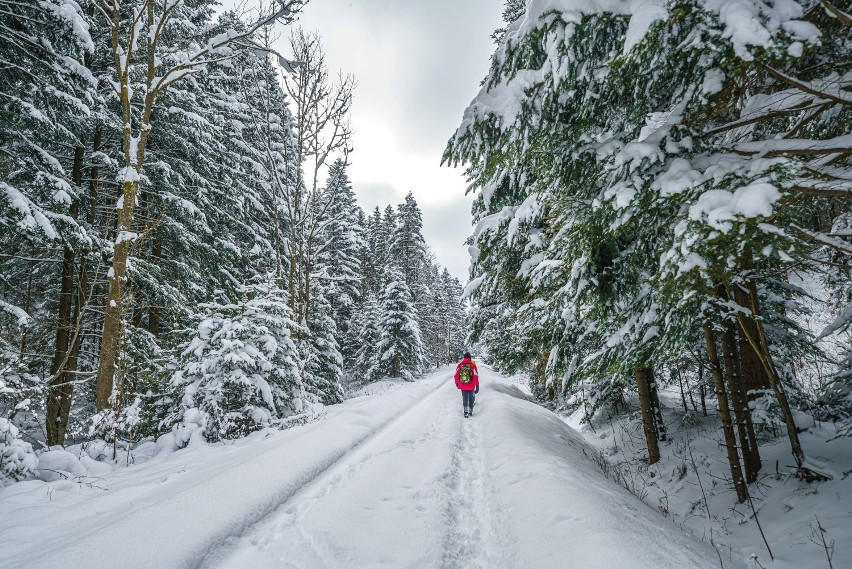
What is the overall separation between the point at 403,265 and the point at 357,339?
35.4 feet

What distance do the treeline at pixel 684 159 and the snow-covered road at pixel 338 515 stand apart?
2060mm

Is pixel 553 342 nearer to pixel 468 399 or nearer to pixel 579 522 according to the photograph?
pixel 468 399

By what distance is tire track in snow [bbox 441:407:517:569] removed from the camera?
3.16m

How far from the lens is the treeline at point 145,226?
6.59 meters

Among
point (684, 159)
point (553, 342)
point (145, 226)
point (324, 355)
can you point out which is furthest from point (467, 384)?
point (145, 226)

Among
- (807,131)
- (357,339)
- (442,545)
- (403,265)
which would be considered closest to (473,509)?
(442,545)

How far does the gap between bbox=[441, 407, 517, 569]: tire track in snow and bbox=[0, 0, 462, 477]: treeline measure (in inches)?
178

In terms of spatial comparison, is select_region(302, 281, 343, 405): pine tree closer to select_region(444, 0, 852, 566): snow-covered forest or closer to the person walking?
the person walking

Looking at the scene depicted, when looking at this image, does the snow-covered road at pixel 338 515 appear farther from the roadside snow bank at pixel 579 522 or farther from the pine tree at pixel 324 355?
the pine tree at pixel 324 355

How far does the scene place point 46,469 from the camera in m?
4.77

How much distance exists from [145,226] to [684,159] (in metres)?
12.5

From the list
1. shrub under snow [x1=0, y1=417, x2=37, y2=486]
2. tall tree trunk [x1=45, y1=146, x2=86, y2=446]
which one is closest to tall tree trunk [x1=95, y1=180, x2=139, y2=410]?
shrub under snow [x1=0, y1=417, x2=37, y2=486]

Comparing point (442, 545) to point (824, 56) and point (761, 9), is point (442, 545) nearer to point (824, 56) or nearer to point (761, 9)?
point (761, 9)

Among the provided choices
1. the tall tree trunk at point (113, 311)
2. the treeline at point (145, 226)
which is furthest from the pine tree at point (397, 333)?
the tall tree trunk at point (113, 311)
